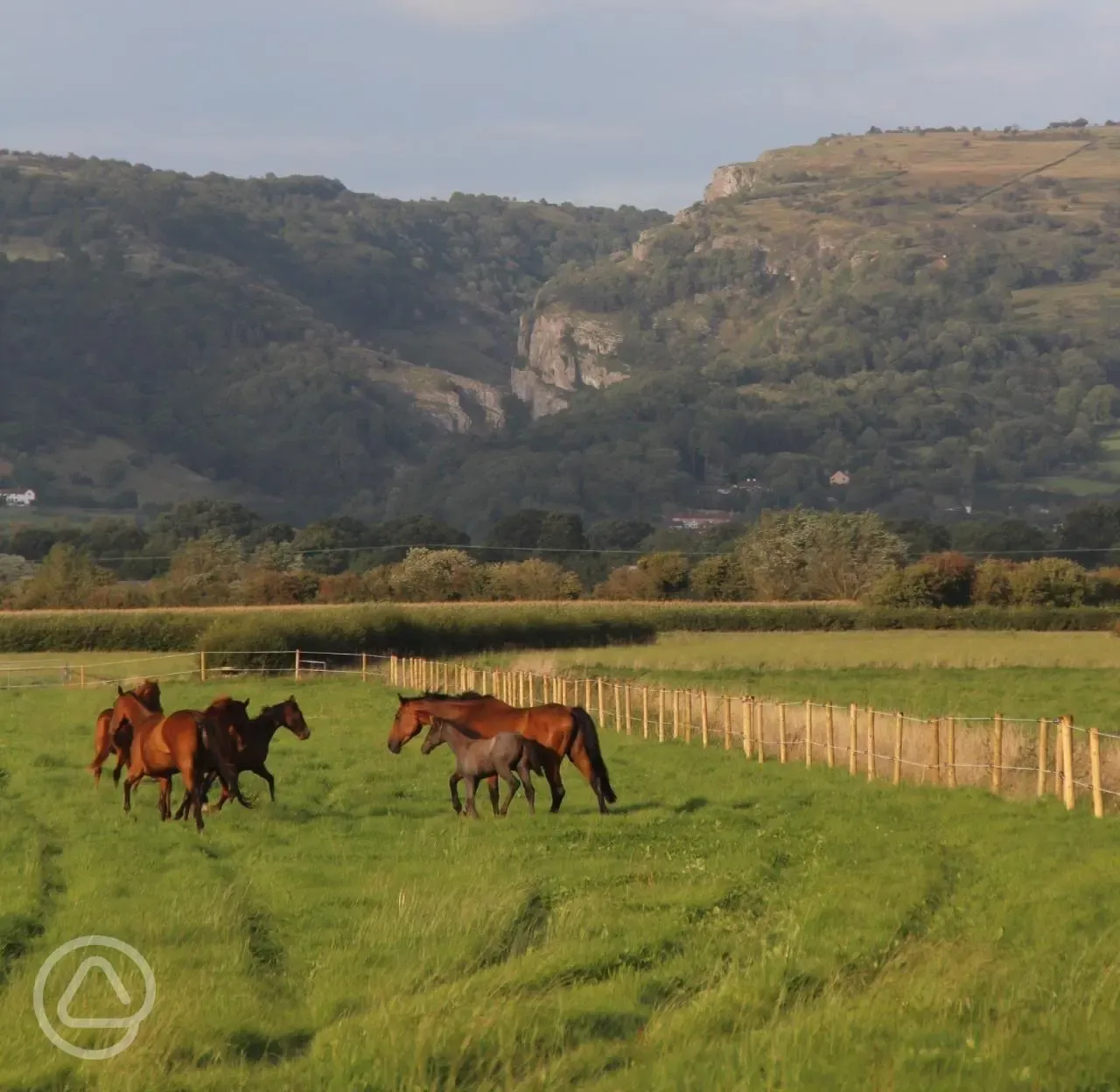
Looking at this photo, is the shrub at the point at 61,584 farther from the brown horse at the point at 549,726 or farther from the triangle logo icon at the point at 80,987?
the triangle logo icon at the point at 80,987

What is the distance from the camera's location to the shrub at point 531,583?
94.5 metres

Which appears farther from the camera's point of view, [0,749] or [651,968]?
[0,749]

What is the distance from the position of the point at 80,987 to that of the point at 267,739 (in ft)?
37.5

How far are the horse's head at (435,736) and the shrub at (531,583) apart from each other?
6882 centimetres

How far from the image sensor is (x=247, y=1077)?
1027 centimetres

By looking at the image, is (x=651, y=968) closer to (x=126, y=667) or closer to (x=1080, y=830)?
(x=1080, y=830)

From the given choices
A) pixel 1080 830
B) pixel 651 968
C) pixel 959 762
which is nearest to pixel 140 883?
pixel 651 968

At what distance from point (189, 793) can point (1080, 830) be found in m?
9.68

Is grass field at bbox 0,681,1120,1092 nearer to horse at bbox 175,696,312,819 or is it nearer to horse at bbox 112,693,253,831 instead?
horse at bbox 112,693,253,831

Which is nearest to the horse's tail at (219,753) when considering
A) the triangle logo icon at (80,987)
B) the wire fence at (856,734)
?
the triangle logo icon at (80,987)

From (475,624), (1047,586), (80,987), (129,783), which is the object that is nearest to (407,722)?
(129,783)

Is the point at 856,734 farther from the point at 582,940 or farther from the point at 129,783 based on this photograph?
the point at 582,940

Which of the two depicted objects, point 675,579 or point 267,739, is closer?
point 267,739

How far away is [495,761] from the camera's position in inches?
827
